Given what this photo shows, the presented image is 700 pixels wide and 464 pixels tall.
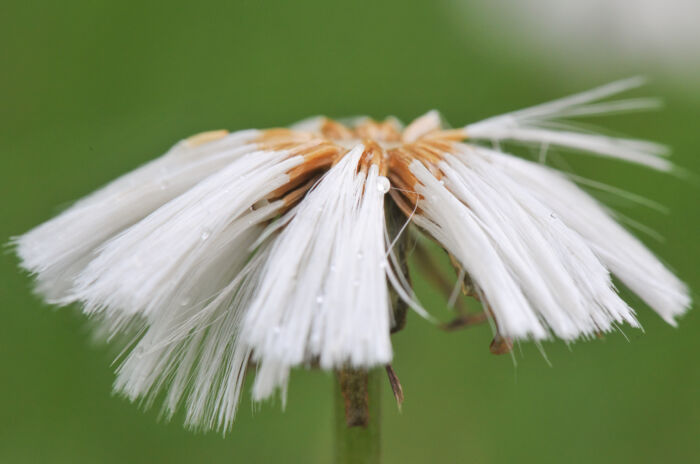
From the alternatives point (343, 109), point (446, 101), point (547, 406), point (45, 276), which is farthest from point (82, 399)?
point (446, 101)

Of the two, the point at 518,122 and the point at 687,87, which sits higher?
the point at 518,122

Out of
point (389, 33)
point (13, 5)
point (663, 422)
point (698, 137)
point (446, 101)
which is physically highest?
point (13, 5)

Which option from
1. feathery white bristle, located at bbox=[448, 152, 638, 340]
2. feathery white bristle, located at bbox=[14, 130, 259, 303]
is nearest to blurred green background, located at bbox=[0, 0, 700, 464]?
feathery white bristle, located at bbox=[448, 152, 638, 340]

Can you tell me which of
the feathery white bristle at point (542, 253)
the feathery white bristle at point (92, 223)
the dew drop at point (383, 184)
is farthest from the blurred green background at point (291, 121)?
the feathery white bristle at point (92, 223)

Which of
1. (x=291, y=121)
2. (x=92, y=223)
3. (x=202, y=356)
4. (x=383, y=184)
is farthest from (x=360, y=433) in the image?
(x=291, y=121)

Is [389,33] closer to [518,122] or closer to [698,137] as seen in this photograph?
[698,137]

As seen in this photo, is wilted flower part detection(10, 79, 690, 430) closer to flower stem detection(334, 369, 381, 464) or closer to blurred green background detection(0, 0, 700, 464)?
flower stem detection(334, 369, 381, 464)
